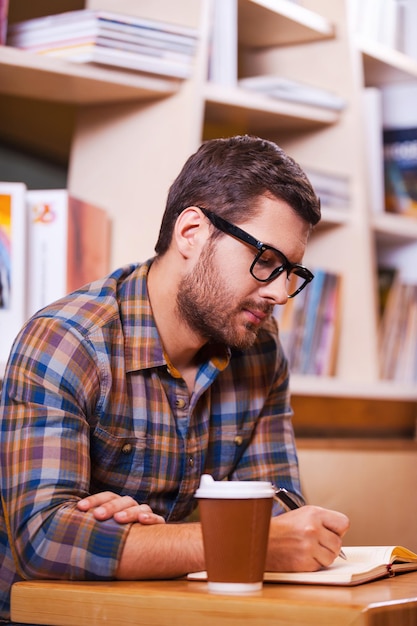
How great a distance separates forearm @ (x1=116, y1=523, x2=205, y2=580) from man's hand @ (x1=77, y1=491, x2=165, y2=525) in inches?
1.4

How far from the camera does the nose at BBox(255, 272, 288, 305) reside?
1349 mm

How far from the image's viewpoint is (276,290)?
1.35 metres

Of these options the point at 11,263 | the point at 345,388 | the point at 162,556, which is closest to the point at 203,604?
the point at 162,556

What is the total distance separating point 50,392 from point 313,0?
1.61 m

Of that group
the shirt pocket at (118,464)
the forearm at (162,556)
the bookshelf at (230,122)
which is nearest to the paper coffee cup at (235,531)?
the forearm at (162,556)

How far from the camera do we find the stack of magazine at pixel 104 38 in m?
1.85

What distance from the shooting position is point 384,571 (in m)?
1.03

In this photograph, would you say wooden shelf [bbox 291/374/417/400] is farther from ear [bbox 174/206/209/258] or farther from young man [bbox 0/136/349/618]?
ear [bbox 174/206/209/258]

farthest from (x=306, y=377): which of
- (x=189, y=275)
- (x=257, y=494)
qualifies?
(x=257, y=494)

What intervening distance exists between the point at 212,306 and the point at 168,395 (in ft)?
0.50

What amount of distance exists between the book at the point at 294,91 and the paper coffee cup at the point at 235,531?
4.91 feet

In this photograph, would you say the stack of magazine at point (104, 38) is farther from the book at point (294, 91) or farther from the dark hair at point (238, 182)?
the dark hair at point (238, 182)

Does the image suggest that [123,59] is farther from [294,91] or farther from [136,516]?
[136,516]

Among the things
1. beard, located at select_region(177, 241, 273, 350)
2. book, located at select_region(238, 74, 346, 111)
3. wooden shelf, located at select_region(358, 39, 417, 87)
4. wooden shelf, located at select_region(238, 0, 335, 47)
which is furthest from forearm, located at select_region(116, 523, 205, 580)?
wooden shelf, located at select_region(358, 39, 417, 87)
